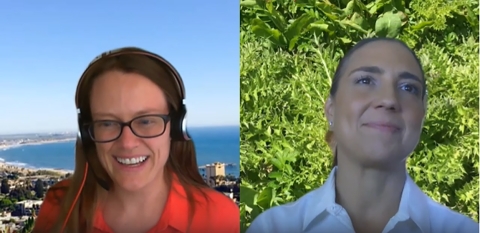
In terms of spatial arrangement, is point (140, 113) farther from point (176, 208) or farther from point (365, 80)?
point (365, 80)

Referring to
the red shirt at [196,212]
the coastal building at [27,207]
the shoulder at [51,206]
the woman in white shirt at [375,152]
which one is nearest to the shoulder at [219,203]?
the red shirt at [196,212]

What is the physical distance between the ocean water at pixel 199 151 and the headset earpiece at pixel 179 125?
0.12 ft

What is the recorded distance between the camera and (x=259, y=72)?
2.13 meters

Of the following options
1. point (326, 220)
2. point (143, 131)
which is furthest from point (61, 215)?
point (326, 220)

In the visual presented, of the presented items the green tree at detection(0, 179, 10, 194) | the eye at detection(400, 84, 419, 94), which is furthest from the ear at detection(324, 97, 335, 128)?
the green tree at detection(0, 179, 10, 194)

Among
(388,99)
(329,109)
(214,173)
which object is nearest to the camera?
(388,99)

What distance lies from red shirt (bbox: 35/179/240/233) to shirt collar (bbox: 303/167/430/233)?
12.6 inches

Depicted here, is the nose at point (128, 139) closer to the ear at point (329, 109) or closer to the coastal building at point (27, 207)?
the coastal building at point (27, 207)

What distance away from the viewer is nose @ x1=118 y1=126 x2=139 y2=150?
6.64 feet

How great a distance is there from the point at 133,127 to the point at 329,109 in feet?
2.59

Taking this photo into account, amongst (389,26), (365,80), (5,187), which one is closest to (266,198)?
(365,80)

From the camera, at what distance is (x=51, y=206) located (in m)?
2.16

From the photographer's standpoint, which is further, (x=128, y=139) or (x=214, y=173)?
(x=214, y=173)

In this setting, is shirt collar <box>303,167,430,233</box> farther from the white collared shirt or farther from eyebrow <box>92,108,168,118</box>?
eyebrow <box>92,108,168,118</box>
